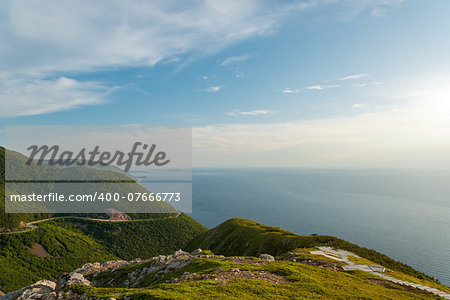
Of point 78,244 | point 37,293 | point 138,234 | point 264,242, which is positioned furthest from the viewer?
point 138,234

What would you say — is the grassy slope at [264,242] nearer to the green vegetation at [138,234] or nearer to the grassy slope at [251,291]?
the grassy slope at [251,291]

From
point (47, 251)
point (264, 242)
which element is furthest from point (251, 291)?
point (47, 251)

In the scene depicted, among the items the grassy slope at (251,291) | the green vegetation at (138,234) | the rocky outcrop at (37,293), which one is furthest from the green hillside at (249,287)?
the green vegetation at (138,234)

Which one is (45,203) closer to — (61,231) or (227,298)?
(61,231)

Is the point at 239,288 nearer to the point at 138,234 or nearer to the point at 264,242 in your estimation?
the point at 264,242

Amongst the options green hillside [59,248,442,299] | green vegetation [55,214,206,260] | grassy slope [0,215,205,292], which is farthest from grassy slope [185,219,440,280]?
grassy slope [0,215,205,292]

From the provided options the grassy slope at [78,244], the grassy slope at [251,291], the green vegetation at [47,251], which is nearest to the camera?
the grassy slope at [251,291]

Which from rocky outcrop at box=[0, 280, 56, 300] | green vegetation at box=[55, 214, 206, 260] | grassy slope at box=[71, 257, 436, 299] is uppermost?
grassy slope at box=[71, 257, 436, 299]

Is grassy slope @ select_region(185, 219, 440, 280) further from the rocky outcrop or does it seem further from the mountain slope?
the rocky outcrop

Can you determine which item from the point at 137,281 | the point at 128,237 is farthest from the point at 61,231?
the point at 137,281
